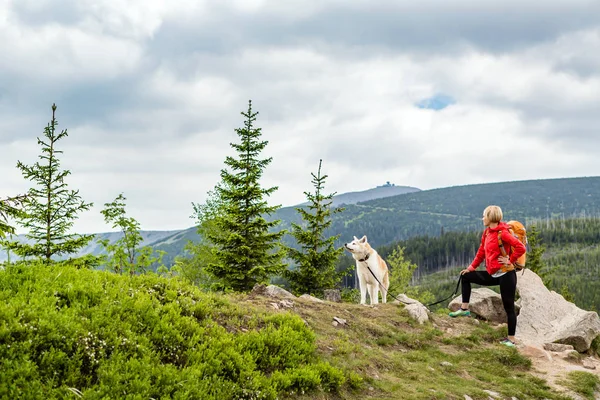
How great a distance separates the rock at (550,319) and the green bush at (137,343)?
934 centimetres

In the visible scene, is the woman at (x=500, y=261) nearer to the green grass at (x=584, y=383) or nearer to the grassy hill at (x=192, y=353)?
the grassy hill at (x=192, y=353)

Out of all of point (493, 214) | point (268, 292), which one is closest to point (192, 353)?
point (268, 292)

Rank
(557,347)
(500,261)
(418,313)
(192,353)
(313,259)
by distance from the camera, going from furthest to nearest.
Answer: (313,259) → (418,313) → (557,347) → (500,261) → (192,353)

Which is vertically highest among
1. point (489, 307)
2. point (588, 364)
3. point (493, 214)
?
point (493, 214)

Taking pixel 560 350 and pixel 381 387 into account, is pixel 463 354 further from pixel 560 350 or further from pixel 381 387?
pixel 381 387

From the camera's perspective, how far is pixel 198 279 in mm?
41406

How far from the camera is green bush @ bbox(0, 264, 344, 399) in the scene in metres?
5.19

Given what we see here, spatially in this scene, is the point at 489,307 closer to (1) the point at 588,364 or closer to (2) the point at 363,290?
(1) the point at 588,364

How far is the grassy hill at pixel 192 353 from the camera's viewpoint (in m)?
5.27

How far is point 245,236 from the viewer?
21.4 metres

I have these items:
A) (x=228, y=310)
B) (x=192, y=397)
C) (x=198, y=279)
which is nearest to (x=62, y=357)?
(x=192, y=397)

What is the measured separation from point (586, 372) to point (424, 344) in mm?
3768

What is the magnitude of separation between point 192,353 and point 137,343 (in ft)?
2.60

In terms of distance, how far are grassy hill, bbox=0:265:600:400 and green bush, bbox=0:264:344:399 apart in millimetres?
16
